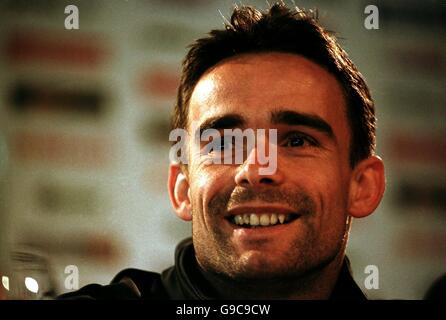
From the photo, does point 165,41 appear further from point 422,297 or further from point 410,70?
point 422,297

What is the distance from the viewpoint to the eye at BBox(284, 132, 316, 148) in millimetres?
1782

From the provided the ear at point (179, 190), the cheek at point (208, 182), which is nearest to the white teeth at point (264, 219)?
the cheek at point (208, 182)

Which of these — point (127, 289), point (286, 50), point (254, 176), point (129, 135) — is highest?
point (286, 50)

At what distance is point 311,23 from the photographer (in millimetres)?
1855

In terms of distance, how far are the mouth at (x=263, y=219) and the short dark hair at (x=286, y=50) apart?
23 cm

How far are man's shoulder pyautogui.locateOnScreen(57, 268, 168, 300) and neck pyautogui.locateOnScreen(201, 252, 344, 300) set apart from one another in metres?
0.13

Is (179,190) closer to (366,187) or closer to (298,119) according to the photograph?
(298,119)

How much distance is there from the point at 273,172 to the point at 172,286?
381 mm

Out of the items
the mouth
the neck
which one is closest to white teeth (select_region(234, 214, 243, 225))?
the mouth

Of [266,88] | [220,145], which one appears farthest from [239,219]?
[266,88]

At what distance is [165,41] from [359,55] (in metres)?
0.48

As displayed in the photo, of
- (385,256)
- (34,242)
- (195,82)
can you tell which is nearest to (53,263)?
(34,242)

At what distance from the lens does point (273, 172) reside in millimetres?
1730

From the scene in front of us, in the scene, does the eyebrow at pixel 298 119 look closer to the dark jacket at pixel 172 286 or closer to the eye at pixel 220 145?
the eye at pixel 220 145
